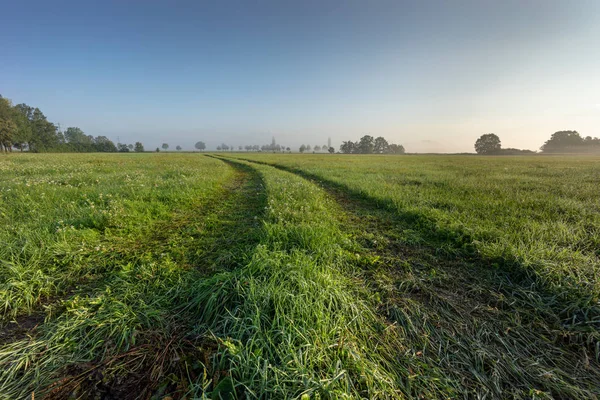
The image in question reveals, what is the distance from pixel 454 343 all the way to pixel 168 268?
4320 millimetres

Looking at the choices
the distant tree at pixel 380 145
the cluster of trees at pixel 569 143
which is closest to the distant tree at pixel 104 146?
the distant tree at pixel 380 145

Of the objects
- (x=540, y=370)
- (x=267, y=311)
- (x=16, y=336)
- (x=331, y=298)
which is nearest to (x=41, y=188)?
(x=16, y=336)

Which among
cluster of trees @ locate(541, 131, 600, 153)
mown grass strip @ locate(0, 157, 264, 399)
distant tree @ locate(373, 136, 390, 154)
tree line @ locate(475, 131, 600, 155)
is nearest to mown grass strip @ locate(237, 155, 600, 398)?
mown grass strip @ locate(0, 157, 264, 399)

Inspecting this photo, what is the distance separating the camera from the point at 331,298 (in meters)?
2.71

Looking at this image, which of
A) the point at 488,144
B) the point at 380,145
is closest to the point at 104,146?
the point at 380,145

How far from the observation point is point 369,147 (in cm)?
15012

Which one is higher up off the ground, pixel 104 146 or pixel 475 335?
pixel 104 146

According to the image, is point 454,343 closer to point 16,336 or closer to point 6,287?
point 16,336

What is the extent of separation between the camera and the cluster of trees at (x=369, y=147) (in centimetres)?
15062

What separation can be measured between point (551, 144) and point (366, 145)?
99734 mm

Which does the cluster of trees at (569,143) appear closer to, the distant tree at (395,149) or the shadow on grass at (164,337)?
the distant tree at (395,149)

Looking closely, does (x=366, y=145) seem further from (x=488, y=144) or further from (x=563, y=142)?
(x=563, y=142)

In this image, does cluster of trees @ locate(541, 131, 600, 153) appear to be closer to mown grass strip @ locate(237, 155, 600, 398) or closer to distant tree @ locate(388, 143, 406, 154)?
distant tree @ locate(388, 143, 406, 154)

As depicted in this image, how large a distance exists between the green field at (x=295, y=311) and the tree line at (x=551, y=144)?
14574 cm
